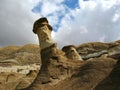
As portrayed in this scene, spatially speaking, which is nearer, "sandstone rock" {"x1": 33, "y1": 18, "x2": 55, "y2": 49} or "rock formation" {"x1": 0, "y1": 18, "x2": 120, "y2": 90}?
"rock formation" {"x1": 0, "y1": 18, "x2": 120, "y2": 90}

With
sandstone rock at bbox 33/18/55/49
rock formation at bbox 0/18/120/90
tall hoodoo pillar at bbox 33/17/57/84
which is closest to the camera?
rock formation at bbox 0/18/120/90

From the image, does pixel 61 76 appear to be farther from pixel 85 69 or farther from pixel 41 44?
pixel 41 44

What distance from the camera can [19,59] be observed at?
92.7m

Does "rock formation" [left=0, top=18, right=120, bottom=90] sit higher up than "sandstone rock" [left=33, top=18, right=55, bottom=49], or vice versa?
"sandstone rock" [left=33, top=18, right=55, bottom=49]

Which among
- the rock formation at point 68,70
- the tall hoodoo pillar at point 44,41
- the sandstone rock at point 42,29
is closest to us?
the rock formation at point 68,70

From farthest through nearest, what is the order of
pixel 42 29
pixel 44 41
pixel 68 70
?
pixel 42 29, pixel 44 41, pixel 68 70

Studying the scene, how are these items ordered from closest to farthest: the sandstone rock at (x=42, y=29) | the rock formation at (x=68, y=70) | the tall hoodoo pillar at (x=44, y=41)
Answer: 1. the rock formation at (x=68, y=70)
2. the tall hoodoo pillar at (x=44, y=41)
3. the sandstone rock at (x=42, y=29)

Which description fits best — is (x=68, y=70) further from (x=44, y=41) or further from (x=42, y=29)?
(x=42, y=29)

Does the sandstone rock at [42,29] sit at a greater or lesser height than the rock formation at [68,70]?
greater

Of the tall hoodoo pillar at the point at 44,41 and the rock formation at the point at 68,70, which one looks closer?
the rock formation at the point at 68,70

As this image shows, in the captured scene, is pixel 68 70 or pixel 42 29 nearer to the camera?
pixel 68 70

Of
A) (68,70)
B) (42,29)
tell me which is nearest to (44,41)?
(42,29)

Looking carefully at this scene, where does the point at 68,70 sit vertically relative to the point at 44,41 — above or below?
below

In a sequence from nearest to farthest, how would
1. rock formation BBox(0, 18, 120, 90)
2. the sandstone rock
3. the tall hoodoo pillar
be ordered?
rock formation BBox(0, 18, 120, 90), the tall hoodoo pillar, the sandstone rock
